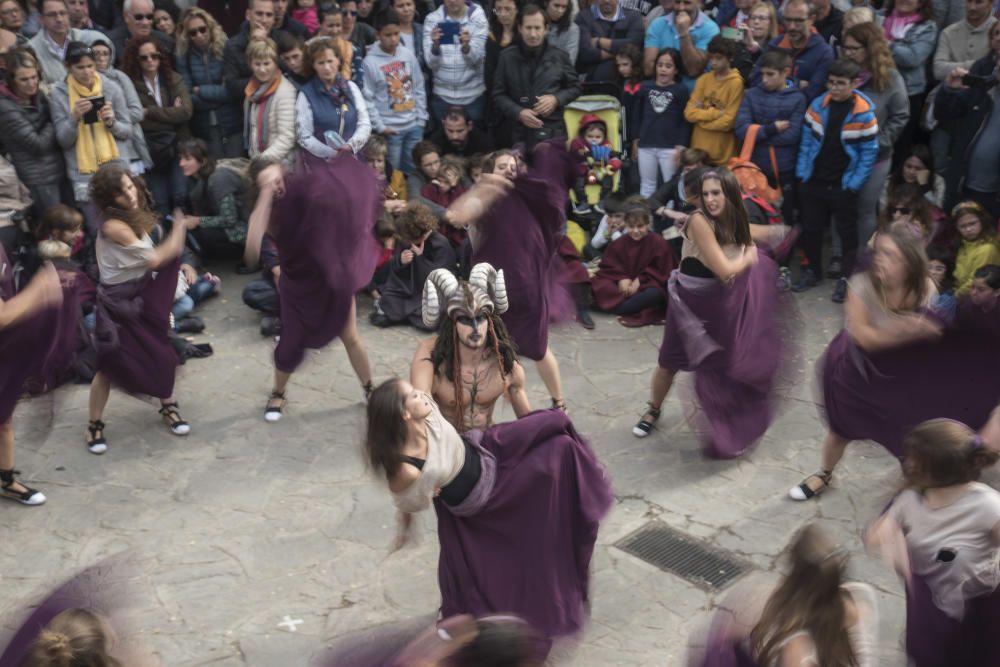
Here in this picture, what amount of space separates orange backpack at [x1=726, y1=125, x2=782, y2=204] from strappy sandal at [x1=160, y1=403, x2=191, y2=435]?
4400 millimetres

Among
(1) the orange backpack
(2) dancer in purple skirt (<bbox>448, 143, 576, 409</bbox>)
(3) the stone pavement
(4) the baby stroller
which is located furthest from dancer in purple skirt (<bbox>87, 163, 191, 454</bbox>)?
(1) the orange backpack

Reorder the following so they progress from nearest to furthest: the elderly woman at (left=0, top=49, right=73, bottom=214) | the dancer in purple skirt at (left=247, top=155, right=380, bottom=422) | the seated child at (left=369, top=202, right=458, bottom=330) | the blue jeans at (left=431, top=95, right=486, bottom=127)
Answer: the dancer in purple skirt at (left=247, top=155, right=380, bottom=422) < the elderly woman at (left=0, top=49, right=73, bottom=214) < the seated child at (left=369, top=202, right=458, bottom=330) < the blue jeans at (left=431, top=95, right=486, bottom=127)

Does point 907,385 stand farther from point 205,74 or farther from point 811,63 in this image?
point 205,74

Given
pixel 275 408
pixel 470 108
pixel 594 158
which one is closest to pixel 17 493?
pixel 275 408

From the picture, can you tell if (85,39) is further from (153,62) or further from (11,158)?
(11,158)

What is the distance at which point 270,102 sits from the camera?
905 cm

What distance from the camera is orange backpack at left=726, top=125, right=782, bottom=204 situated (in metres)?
9.02

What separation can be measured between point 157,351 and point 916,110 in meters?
6.40

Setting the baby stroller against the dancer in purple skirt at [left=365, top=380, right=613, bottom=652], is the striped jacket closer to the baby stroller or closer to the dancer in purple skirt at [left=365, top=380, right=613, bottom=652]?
the baby stroller

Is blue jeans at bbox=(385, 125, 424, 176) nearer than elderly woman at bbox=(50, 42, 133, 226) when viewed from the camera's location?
No

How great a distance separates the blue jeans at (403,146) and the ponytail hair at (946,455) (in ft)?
20.7

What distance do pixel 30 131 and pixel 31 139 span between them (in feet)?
0.20

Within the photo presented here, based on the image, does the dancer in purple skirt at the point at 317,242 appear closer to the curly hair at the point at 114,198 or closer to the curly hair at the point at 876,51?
the curly hair at the point at 114,198

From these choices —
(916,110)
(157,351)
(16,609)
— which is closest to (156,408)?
(157,351)
